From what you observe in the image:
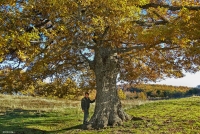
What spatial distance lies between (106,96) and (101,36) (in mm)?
3267

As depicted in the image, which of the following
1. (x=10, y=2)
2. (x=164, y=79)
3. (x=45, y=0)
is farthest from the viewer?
(x=164, y=79)

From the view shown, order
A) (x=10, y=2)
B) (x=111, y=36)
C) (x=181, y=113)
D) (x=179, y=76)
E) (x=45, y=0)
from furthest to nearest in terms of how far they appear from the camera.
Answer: (x=179, y=76), (x=181, y=113), (x=111, y=36), (x=45, y=0), (x=10, y=2)

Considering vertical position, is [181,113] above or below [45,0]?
below

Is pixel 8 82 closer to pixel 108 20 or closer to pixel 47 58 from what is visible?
pixel 47 58

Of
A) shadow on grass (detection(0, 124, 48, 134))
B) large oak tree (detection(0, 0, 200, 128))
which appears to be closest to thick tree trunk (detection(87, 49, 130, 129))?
large oak tree (detection(0, 0, 200, 128))

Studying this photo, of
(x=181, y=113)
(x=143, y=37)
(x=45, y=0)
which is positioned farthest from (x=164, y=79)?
(x=45, y=0)

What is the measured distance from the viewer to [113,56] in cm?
1481

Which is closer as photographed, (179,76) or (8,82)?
(8,82)

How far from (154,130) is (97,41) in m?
5.47

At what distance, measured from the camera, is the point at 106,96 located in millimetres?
14062

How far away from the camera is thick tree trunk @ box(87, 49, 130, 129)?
45.1 feet

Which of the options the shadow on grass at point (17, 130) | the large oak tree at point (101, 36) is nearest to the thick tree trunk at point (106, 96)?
the large oak tree at point (101, 36)

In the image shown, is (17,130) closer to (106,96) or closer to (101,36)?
(106,96)

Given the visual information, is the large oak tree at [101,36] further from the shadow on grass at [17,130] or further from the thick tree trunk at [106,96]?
the shadow on grass at [17,130]
